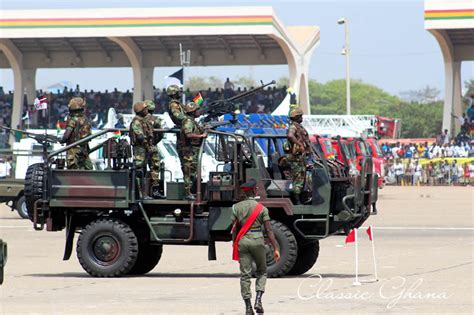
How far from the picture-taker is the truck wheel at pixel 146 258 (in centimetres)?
1895

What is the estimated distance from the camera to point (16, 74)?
69.0 m

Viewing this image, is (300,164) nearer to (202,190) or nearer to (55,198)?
(202,190)

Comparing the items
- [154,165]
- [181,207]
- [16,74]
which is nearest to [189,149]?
[154,165]

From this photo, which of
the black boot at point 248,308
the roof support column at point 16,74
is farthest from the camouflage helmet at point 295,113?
the roof support column at point 16,74

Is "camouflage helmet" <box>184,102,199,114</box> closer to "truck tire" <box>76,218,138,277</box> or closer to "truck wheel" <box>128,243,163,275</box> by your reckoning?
"truck tire" <box>76,218,138,277</box>

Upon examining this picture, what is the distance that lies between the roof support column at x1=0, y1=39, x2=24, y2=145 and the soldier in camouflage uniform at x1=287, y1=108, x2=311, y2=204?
49988 millimetres

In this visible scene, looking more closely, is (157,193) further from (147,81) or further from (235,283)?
(147,81)

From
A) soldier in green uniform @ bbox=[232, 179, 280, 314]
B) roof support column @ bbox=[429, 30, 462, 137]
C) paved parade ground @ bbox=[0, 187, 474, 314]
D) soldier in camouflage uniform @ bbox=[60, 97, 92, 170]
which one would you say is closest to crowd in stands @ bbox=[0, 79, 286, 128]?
roof support column @ bbox=[429, 30, 462, 137]

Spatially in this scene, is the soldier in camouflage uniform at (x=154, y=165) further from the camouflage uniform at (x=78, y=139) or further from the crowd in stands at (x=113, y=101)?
the crowd in stands at (x=113, y=101)

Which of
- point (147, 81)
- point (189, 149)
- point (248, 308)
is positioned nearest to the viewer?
point (248, 308)

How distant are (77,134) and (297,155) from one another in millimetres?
3228

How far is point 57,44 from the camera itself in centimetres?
6862

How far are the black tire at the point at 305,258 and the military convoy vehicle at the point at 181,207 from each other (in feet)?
0.05

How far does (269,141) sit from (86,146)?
266 centimetres
